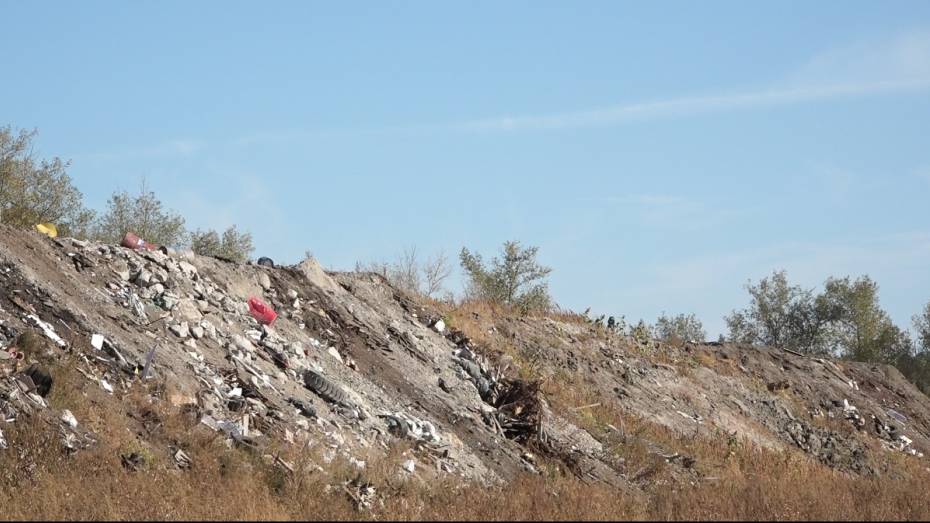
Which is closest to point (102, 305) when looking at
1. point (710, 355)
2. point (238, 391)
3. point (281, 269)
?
point (238, 391)

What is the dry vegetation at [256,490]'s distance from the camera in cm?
1154

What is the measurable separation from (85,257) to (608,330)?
1613 cm

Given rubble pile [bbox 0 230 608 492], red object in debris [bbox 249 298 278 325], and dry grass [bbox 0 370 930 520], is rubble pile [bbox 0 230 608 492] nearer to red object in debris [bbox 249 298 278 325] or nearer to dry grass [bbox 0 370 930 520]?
red object in debris [bbox 249 298 278 325]

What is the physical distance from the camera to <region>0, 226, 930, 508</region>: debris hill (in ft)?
52.5

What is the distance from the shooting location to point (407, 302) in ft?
84.7

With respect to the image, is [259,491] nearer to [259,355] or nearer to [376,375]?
[259,355]

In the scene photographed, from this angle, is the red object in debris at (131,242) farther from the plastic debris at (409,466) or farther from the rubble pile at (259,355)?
the plastic debris at (409,466)

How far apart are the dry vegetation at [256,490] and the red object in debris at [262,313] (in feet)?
15.9

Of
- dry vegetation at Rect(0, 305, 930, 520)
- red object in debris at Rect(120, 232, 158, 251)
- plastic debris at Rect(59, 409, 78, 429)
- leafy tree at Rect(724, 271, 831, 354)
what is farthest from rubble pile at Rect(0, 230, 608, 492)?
leafy tree at Rect(724, 271, 831, 354)

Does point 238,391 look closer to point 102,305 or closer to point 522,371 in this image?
point 102,305

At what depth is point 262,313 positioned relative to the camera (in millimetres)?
20578

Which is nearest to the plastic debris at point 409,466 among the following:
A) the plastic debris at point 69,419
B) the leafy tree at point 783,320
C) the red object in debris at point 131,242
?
the plastic debris at point 69,419

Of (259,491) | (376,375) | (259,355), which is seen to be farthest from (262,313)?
(259,491)

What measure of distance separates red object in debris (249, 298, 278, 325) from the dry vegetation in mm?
4850
